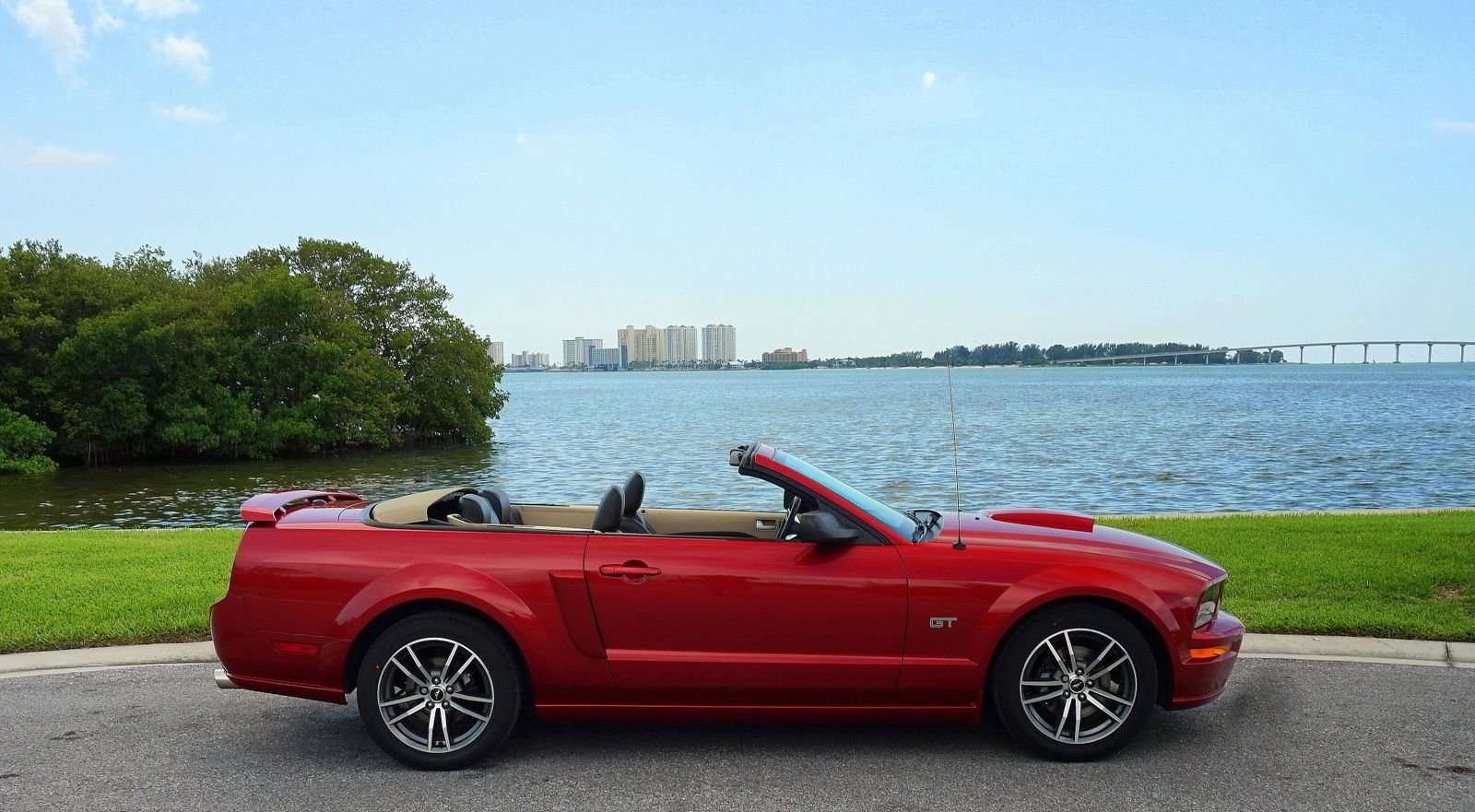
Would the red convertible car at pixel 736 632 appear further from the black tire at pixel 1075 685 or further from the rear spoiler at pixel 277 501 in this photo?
the rear spoiler at pixel 277 501

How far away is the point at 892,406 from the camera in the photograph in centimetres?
8144

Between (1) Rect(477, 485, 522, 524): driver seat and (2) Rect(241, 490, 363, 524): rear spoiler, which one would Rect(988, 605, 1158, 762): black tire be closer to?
(1) Rect(477, 485, 522, 524): driver seat

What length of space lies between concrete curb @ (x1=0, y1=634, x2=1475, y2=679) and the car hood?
1.75m

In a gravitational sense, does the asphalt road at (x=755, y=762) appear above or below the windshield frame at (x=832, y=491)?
below

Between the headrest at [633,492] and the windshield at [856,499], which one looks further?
the headrest at [633,492]

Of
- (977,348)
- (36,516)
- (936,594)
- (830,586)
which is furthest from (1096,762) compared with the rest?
(36,516)

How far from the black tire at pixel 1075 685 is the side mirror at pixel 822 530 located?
81cm

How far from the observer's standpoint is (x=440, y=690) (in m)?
4.49

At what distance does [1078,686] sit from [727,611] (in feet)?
4.76

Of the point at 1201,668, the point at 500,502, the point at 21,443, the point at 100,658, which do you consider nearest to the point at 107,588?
the point at 100,658

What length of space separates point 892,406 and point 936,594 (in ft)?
255

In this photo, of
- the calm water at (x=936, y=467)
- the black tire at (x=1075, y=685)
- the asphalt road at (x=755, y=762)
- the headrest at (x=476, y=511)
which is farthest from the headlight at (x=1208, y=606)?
the calm water at (x=936, y=467)

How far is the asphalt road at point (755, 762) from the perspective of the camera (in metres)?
4.08

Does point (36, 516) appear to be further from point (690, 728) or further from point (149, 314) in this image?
point (690, 728)
